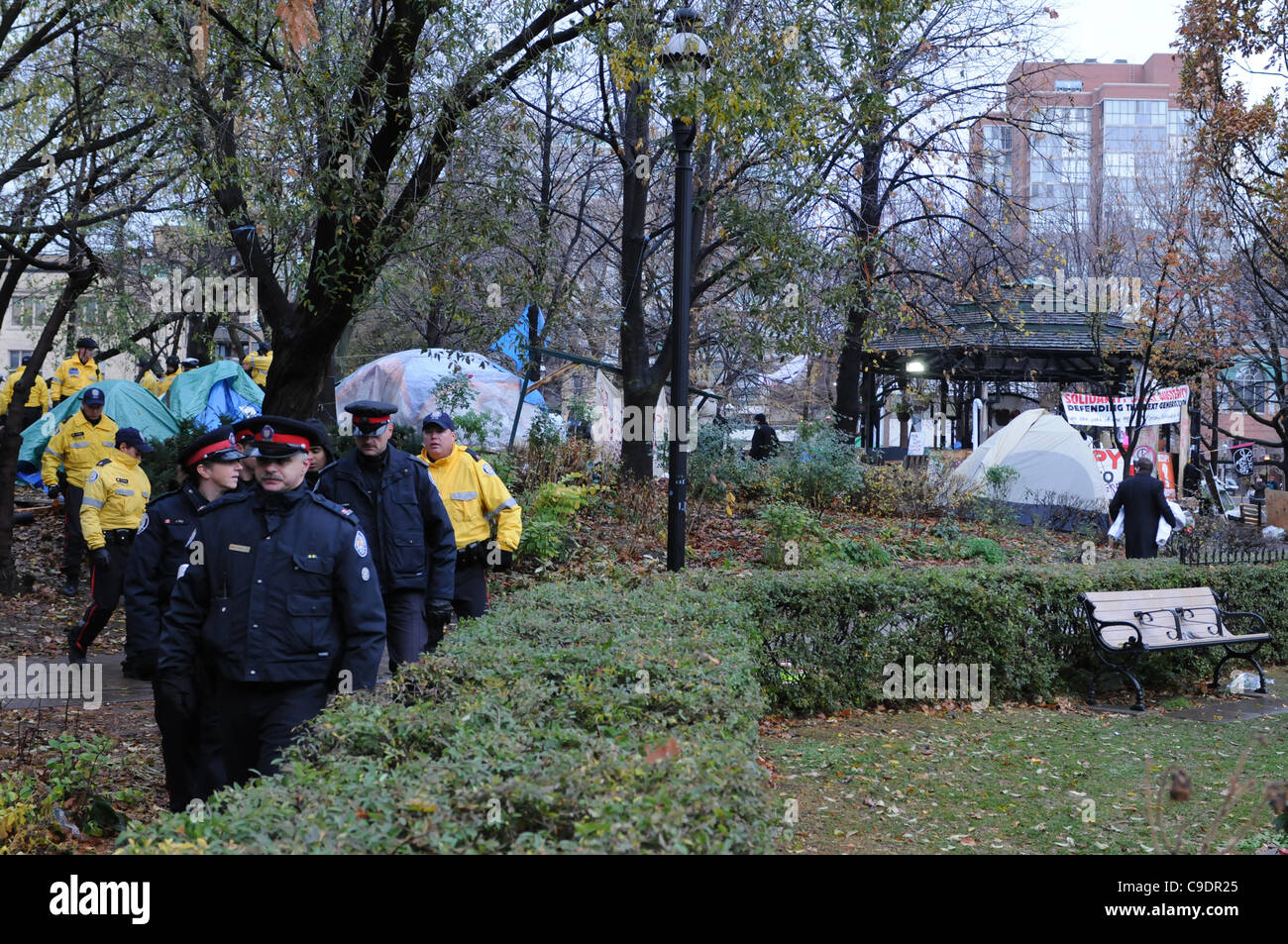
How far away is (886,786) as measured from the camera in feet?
21.0

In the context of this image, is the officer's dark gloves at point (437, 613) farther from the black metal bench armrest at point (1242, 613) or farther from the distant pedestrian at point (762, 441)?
the distant pedestrian at point (762, 441)

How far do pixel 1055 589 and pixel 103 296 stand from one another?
15.4 m

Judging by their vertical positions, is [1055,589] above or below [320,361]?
below

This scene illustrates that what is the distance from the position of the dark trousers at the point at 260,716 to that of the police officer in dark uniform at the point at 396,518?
157 cm

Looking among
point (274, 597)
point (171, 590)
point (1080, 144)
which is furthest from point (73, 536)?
point (1080, 144)

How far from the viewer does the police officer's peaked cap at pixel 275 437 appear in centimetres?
469

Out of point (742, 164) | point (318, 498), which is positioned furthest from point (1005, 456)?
point (318, 498)

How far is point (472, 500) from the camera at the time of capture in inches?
292

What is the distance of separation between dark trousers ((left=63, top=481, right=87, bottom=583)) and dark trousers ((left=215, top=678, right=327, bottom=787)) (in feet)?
25.2

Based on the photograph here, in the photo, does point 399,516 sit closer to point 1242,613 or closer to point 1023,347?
point 1242,613

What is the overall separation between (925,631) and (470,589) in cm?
348

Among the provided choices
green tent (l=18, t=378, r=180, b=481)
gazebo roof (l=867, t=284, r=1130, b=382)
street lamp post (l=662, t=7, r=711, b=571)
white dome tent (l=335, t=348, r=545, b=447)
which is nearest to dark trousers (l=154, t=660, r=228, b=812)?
street lamp post (l=662, t=7, r=711, b=571)

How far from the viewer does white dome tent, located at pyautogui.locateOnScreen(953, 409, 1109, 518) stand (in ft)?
69.1
